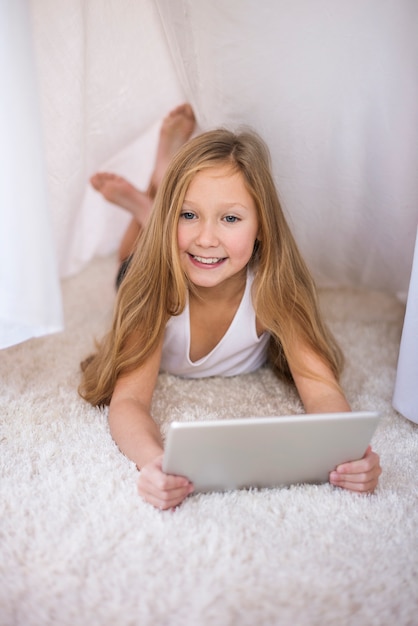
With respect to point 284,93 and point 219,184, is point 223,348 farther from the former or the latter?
point 284,93

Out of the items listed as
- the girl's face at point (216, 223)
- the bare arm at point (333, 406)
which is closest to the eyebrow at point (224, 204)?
the girl's face at point (216, 223)

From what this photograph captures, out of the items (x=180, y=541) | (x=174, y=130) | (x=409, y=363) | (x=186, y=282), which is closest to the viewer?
(x=180, y=541)

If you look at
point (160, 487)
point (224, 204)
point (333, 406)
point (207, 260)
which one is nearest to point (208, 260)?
point (207, 260)

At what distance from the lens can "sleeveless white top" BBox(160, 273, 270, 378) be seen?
1.29 meters

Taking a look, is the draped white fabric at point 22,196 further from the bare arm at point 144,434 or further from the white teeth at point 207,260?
the white teeth at point 207,260

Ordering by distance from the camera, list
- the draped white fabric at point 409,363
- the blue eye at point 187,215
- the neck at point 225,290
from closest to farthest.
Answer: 1. the draped white fabric at point 409,363
2. the blue eye at point 187,215
3. the neck at point 225,290

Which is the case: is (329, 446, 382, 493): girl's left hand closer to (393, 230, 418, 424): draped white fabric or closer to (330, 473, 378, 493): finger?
(330, 473, 378, 493): finger

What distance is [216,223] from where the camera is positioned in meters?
1.18

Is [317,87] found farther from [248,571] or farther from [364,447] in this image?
[248,571]

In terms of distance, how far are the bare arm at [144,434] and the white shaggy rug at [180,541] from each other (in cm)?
2

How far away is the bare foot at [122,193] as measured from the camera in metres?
1.62

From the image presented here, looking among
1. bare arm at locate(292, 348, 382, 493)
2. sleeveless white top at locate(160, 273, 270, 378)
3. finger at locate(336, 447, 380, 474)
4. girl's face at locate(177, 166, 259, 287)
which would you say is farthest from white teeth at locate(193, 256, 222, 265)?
finger at locate(336, 447, 380, 474)

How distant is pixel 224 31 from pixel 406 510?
2.94 ft

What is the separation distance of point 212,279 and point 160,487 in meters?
0.43
